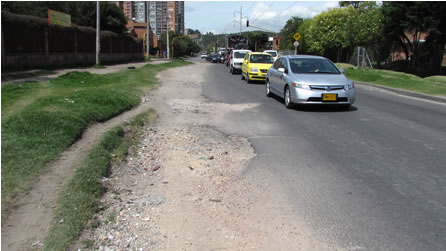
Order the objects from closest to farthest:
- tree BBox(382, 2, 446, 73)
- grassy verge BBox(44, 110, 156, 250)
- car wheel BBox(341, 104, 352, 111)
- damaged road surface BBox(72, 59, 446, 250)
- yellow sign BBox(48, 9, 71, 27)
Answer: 1. grassy verge BBox(44, 110, 156, 250)
2. damaged road surface BBox(72, 59, 446, 250)
3. car wheel BBox(341, 104, 352, 111)
4. tree BBox(382, 2, 446, 73)
5. yellow sign BBox(48, 9, 71, 27)

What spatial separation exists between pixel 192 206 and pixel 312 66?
823cm

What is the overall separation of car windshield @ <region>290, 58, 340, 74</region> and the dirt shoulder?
4982 millimetres

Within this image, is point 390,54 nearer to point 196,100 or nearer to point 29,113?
point 196,100

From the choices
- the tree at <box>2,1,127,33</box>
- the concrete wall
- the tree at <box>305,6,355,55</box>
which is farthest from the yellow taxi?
the tree at <box>2,1,127,33</box>

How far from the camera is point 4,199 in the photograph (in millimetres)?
4000

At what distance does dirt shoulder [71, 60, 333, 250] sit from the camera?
11.5 ft

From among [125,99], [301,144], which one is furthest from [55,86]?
[301,144]

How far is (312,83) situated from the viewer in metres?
10.3

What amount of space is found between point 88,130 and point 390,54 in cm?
A: 3978

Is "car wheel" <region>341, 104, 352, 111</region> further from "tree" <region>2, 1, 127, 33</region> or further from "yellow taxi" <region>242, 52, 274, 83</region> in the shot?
"tree" <region>2, 1, 127, 33</region>

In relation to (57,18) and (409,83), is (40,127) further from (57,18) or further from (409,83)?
(57,18)

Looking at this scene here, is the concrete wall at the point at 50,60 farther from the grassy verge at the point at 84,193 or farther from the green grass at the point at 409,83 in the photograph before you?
the green grass at the point at 409,83

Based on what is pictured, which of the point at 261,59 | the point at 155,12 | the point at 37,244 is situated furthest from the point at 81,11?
the point at 155,12

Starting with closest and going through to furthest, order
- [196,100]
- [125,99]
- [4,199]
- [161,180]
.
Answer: [4,199], [161,180], [125,99], [196,100]
